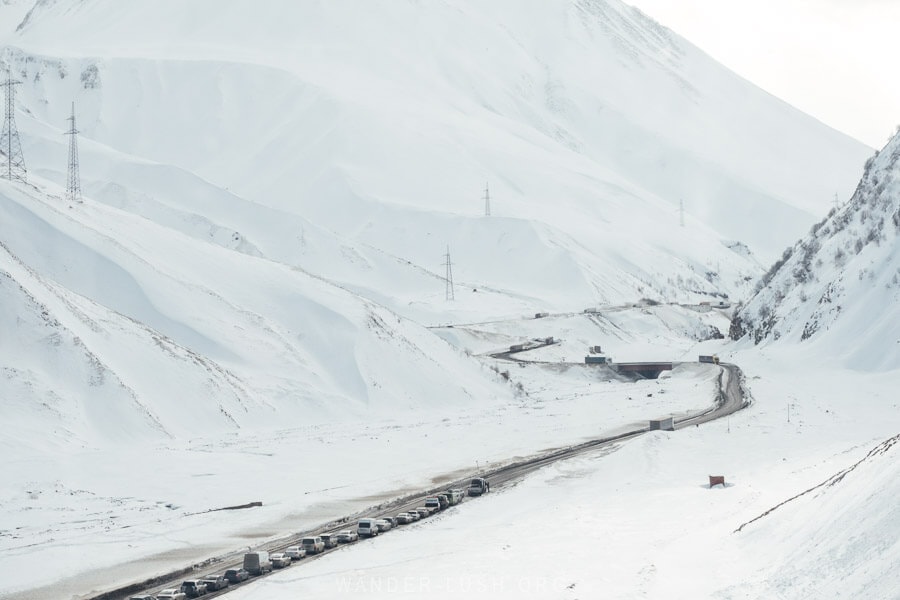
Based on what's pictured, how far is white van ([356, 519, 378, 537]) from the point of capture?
47375 mm

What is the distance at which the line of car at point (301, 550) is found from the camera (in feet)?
129

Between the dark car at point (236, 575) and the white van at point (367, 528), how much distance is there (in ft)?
21.9

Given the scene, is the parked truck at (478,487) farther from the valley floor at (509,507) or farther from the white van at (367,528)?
the white van at (367,528)

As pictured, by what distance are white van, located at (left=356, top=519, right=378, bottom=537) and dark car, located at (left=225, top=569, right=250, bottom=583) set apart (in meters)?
6.67

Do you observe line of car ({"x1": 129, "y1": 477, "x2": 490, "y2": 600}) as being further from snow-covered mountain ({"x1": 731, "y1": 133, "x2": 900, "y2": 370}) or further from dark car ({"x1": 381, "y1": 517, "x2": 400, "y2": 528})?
snow-covered mountain ({"x1": 731, "y1": 133, "x2": 900, "y2": 370})

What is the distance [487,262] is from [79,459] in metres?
137

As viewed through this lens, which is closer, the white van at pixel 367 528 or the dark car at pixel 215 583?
the dark car at pixel 215 583

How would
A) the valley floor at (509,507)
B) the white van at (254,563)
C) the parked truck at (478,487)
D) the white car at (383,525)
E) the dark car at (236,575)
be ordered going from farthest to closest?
1. the parked truck at (478,487)
2. the white car at (383,525)
3. the white van at (254,563)
4. the dark car at (236,575)
5. the valley floor at (509,507)

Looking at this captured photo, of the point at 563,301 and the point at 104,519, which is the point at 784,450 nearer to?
the point at 104,519

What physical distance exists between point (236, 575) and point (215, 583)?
1130mm

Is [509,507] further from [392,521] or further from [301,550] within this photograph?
[301,550]

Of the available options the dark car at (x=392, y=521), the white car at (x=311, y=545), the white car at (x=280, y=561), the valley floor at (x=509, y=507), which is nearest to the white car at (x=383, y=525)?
the dark car at (x=392, y=521)

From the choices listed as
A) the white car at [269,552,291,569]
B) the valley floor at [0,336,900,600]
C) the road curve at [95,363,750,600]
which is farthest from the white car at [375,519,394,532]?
the white car at [269,552,291,569]

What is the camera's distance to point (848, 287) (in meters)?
106
